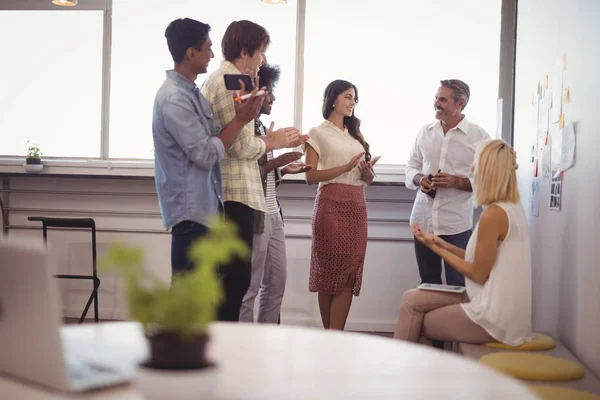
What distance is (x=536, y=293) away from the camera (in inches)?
Answer: 137

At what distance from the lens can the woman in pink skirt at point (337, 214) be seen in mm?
3648

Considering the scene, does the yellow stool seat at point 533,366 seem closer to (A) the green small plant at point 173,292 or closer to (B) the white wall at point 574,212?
(B) the white wall at point 574,212

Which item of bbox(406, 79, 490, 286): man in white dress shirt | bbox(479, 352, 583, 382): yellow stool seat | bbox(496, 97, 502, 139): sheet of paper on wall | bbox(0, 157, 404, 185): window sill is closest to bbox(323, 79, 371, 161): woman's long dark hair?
bbox(406, 79, 490, 286): man in white dress shirt

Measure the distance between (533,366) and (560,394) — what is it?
0.26m

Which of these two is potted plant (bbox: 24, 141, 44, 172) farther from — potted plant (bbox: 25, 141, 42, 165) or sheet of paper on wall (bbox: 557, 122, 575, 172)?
Result: sheet of paper on wall (bbox: 557, 122, 575, 172)

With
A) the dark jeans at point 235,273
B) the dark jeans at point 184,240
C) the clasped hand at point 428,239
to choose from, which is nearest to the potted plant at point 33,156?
the dark jeans at point 235,273

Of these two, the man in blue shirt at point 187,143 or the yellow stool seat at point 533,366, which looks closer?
the yellow stool seat at point 533,366

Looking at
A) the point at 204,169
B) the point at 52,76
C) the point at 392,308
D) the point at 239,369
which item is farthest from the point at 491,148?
the point at 52,76

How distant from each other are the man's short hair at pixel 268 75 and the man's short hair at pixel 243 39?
0.48 m

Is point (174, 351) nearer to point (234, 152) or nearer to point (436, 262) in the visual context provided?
point (234, 152)

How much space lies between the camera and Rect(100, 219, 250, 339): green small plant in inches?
31.8

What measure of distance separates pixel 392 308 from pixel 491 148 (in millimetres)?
2328

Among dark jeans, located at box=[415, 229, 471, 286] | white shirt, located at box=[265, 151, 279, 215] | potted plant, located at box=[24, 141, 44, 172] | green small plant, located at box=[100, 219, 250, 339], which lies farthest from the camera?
potted plant, located at box=[24, 141, 44, 172]

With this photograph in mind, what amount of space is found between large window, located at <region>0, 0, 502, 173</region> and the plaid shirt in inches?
81.5
